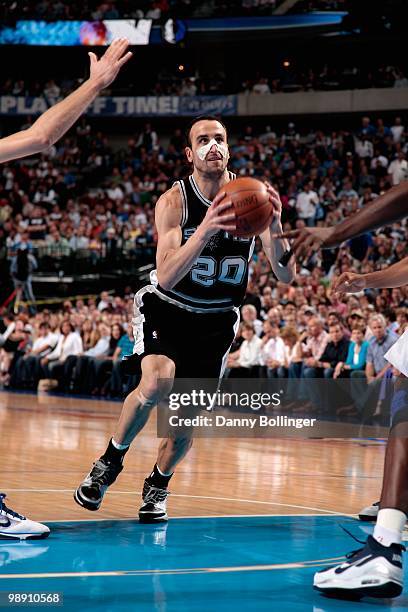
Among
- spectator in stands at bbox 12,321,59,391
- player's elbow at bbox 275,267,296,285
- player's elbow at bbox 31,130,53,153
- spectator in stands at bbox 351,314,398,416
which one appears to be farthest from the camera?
spectator in stands at bbox 12,321,59,391

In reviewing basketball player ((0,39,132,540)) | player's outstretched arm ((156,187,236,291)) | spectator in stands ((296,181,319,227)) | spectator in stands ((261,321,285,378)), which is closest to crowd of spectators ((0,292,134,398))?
spectator in stands ((261,321,285,378))

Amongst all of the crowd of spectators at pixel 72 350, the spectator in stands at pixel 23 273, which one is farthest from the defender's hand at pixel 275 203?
the spectator in stands at pixel 23 273

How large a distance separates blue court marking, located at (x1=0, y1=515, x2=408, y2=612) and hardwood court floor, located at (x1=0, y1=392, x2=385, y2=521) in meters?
0.56

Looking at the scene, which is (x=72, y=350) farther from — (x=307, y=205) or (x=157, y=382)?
(x=157, y=382)

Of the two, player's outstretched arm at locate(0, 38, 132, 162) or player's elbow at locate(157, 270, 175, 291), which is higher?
player's outstretched arm at locate(0, 38, 132, 162)

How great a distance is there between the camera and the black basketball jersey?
20.9 ft

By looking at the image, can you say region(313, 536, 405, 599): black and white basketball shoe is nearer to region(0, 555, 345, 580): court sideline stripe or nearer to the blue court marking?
the blue court marking

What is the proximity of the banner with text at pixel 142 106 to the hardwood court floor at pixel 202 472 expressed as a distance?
19185 mm

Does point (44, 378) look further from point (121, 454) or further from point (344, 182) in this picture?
point (121, 454)

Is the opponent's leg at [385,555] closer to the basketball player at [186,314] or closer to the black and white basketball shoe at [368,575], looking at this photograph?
the black and white basketball shoe at [368,575]

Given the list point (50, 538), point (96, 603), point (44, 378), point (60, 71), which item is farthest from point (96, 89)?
point (60, 71)

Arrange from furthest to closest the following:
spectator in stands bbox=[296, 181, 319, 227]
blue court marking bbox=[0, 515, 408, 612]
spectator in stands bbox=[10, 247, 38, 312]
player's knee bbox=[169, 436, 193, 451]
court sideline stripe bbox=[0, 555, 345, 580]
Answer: spectator in stands bbox=[10, 247, 38, 312] → spectator in stands bbox=[296, 181, 319, 227] → player's knee bbox=[169, 436, 193, 451] → court sideline stripe bbox=[0, 555, 345, 580] → blue court marking bbox=[0, 515, 408, 612]

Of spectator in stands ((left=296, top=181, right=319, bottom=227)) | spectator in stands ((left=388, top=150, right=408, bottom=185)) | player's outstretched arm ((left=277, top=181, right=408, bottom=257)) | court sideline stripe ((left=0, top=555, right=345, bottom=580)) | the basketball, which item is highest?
spectator in stands ((left=388, top=150, right=408, bottom=185))

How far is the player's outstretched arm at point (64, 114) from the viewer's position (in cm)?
435
